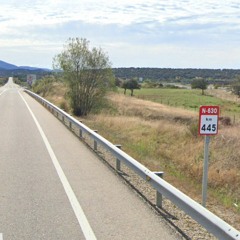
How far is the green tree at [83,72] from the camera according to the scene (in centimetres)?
3250

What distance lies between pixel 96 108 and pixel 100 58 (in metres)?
3.95

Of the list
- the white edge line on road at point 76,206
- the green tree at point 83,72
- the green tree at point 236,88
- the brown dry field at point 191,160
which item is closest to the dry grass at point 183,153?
the brown dry field at point 191,160

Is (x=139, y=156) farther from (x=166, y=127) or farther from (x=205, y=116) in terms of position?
(x=166, y=127)

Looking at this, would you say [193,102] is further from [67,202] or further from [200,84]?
[67,202]

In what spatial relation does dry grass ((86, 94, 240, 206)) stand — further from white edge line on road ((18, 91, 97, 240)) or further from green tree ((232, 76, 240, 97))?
green tree ((232, 76, 240, 97))

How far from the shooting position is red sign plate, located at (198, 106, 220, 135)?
6883 mm

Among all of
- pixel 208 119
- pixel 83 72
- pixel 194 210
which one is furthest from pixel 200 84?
pixel 194 210

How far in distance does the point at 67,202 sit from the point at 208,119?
2.66 m

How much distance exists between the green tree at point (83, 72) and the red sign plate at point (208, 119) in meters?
25.9

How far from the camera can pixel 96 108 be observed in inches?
1331

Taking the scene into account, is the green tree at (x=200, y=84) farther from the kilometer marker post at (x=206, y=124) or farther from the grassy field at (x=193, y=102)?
the kilometer marker post at (x=206, y=124)

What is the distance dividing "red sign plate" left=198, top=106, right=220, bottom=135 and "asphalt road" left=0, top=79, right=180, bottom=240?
1.54m

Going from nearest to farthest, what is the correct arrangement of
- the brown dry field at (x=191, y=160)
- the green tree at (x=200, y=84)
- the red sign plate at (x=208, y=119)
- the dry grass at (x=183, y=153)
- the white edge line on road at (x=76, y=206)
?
1. the white edge line on road at (x=76, y=206)
2. the red sign plate at (x=208, y=119)
3. the brown dry field at (x=191, y=160)
4. the dry grass at (x=183, y=153)
5. the green tree at (x=200, y=84)

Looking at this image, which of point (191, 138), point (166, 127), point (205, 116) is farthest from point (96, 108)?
point (205, 116)
